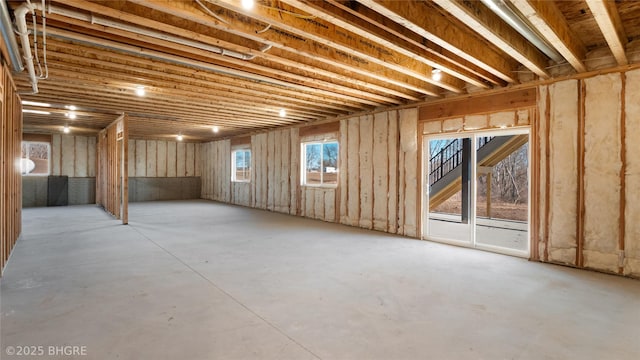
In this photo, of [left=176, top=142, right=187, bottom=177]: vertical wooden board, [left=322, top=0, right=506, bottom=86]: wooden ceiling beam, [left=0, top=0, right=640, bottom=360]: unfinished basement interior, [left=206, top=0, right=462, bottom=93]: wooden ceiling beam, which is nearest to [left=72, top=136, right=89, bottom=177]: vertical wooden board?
[left=176, top=142, right=187, bottom=177]: vertical wooden board

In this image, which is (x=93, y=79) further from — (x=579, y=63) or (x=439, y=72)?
(x=579, y=63)

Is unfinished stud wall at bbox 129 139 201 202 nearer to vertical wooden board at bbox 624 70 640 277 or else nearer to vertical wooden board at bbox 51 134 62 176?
vertical wooden board at bbox 51 134 62 176

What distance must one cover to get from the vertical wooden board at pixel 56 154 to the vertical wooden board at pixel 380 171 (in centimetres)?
1136

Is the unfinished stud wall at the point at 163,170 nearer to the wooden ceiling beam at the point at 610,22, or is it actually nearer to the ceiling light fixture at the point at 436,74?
the ceiling light fixture at the point at 436,74

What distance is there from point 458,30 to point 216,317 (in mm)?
3655

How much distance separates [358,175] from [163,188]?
9.83m

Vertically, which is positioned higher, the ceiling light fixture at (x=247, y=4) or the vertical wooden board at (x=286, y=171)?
the ceiling light fixture at (x=247, y=4)

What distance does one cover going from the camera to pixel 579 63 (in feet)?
12.6

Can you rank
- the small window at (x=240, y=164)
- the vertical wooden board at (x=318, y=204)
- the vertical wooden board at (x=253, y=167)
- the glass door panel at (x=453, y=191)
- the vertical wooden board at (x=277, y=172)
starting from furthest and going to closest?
1. the small window at (x=240, y=164)
2. the vertical wooden board at (x=253, y=167)
3. the vertical wooden board at (x=277, y=172)
4. the vertical wooden board at (x=318, y=204)
5. the glass door panel at (x=453, y=191)

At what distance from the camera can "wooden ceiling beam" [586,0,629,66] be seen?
2.57m

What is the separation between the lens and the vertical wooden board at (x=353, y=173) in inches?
285

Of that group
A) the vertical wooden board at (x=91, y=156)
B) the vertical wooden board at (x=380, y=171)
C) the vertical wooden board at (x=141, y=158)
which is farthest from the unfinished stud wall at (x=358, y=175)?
the vertical wooden board at (x=91, y=156)

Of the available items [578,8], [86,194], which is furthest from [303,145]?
[86,194]

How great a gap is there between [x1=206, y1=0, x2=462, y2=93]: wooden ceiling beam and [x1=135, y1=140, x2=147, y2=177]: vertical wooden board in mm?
11919
